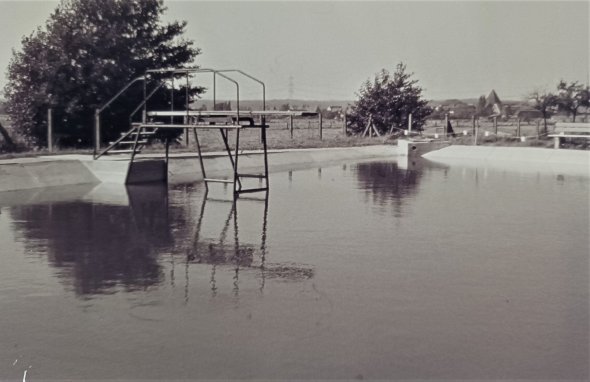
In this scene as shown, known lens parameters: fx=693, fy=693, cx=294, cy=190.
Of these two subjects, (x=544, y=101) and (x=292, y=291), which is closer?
(x=292, y=291)

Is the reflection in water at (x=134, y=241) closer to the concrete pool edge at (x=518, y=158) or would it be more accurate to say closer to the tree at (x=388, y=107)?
the concrete pool edge at (x=518, y=158)

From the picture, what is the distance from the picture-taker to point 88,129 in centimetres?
2614

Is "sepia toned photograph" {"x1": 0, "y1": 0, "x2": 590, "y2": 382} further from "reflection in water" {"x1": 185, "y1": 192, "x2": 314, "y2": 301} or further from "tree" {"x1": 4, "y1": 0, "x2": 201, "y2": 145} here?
"tree" {"x1": 4, "y1": 0, "x2": 201, "y2": 145}

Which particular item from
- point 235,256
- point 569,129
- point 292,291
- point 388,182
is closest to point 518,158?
point 569,129

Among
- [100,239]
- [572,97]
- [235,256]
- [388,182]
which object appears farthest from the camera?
[572,97]

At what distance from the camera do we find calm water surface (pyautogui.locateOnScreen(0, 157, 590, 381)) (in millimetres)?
4906

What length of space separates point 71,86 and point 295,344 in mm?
22419

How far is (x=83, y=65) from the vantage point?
26031 mm

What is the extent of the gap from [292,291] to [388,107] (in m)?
33.5

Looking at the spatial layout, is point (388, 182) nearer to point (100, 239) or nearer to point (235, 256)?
point (100, 239)

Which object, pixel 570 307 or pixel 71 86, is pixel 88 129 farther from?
pixel 570 307

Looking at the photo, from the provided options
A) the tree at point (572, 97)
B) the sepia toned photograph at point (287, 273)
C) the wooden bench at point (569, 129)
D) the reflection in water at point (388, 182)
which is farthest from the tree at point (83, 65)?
the tree at point (572, 97)

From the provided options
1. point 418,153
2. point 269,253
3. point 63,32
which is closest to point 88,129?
point 63,32

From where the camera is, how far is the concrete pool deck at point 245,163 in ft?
53.5
